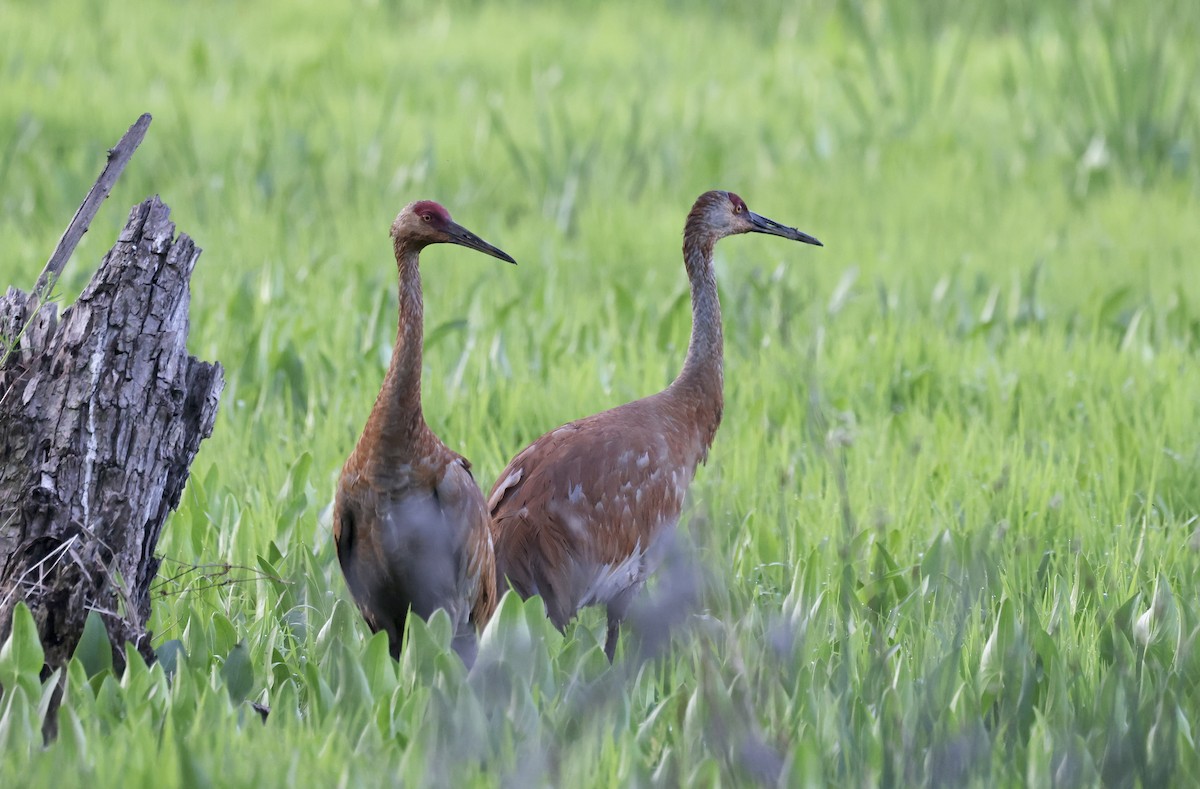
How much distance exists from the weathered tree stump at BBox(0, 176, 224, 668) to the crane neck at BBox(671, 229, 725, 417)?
1622 millimetres

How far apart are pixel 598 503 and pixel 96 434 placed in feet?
4.41

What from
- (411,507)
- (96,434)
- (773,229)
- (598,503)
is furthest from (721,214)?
(96,434)

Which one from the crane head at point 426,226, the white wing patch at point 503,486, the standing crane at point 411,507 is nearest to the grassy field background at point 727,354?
the standing crane at point 411,507

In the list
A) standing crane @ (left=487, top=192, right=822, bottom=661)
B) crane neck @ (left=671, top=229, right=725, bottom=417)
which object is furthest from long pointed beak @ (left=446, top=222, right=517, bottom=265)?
crane neck @ (left=671, top=229, right=725, bottom=417)

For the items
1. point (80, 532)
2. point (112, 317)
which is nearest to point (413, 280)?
point (112, 317)

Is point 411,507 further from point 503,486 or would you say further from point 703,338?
point 703,338

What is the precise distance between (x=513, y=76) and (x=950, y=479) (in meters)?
5.85

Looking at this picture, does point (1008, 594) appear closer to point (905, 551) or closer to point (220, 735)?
point (905, 551)

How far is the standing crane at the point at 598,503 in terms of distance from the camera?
150 inches

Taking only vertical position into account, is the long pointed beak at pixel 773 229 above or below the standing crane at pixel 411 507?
above

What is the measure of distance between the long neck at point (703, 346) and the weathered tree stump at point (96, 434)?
5.28ft

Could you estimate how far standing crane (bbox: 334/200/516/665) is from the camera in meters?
3.41

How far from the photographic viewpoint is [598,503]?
3898mm

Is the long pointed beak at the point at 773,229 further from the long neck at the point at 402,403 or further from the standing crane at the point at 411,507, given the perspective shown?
the long neck at the point at 402,403
